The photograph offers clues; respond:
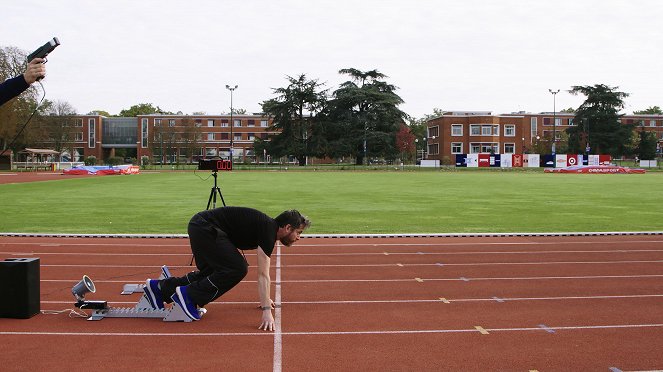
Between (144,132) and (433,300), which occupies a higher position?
(144,132)

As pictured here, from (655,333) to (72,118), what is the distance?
111728 mm

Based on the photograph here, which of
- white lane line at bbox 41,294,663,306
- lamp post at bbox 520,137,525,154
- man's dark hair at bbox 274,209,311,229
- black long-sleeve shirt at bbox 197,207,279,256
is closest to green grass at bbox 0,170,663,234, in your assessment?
white lane line at bbox 41,294,663,306

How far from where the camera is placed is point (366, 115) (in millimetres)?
86250

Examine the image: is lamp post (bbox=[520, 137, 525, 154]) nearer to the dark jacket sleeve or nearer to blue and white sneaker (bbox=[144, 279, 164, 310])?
blue and white sneaker (bbox=[144, 279, 164, 310])

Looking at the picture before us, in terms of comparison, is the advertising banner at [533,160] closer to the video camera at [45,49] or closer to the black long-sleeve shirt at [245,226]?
the black long-sleeve shirt at [245,226]

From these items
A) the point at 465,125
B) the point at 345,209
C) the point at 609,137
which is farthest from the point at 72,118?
the point at 345,209

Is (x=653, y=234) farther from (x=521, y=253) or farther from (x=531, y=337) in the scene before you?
(x=531, y=337)

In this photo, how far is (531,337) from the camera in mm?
5844

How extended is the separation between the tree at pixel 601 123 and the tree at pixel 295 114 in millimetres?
44034

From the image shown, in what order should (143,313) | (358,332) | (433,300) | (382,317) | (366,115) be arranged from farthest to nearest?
(366,115) < (433,300) < (382,317) < (143,313) < (358,332)

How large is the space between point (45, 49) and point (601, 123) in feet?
345

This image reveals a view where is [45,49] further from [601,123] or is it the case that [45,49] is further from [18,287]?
[601,123]

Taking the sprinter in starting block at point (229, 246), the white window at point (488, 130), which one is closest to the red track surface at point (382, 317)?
the sprinter in starting block at point (229, 246)

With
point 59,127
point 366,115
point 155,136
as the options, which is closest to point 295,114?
point 366,115
